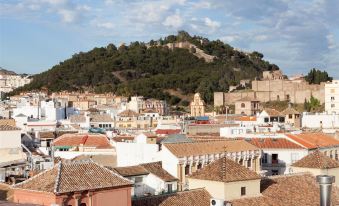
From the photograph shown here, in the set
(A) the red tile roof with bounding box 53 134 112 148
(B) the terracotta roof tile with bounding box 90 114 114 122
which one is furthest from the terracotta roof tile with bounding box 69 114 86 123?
(A) the red tile roof with bounding box 53 134 112 148

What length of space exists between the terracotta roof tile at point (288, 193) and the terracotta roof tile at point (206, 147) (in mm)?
5404

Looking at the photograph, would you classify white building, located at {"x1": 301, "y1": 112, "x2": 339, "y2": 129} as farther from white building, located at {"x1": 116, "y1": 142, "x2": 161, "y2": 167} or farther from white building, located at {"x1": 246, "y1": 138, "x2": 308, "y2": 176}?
white building, located at {"x1": 116, "y1": 142, "x2": 161, "y2": 167}

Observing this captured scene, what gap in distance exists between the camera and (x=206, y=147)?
30.5 metres

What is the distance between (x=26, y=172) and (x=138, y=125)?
129 ft

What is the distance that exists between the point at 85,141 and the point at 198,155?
511 inches

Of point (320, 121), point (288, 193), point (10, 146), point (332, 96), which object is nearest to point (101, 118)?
point (320, 121)

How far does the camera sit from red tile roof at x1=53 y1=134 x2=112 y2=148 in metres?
39.8

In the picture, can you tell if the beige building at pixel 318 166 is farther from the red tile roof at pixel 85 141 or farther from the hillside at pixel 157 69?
the hillside at pixel 157 69

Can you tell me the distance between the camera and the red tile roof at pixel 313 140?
36.2 meters

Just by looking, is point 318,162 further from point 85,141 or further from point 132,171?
point 85,141

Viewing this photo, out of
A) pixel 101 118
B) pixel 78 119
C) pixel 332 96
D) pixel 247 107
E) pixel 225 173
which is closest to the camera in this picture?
pixel 225 173

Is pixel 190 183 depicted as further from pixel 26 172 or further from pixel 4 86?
pixel 4 86

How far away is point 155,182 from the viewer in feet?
88.5

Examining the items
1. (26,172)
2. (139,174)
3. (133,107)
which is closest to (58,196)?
(139,174)
